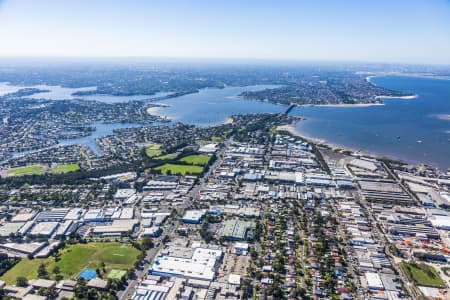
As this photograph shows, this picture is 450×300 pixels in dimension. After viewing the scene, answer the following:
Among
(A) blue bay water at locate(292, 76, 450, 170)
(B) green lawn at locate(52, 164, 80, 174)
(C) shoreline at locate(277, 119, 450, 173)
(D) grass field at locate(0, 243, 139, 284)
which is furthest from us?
(A) blue bay water at locate(292, 76, 450, 170)

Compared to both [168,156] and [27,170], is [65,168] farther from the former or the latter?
[168,156]

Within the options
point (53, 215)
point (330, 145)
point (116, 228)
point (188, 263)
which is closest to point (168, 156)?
point (53, 215)

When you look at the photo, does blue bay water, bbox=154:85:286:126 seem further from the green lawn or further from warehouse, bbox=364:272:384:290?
warehouse, bbox=364:272:384:290

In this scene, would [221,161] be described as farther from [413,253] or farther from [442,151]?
[442,151]

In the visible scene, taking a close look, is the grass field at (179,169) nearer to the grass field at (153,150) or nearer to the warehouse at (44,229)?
the grass field at (153,150)

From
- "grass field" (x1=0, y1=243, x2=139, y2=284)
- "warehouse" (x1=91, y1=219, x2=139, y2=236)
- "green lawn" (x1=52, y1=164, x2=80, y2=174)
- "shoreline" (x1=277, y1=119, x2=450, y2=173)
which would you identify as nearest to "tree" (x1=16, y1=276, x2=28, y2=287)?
"grass field" (x1=0, y1=243, x2=139, y2=284)
